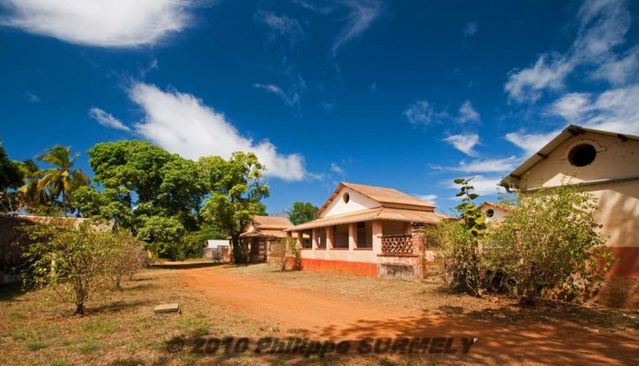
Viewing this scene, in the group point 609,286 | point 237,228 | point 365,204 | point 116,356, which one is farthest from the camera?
point 237,228

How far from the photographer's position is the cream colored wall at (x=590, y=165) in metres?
9.46

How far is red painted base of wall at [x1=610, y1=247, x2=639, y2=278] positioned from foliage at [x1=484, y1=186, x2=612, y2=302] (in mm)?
303

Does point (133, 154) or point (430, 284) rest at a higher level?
point (133, 154)

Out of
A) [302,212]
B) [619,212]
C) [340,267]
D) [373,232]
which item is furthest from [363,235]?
[302,212]

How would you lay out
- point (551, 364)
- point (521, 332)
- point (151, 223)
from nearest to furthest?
point (551, 364), point (521, 332), point (151, 223)

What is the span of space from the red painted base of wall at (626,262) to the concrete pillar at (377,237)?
1027 centimetres

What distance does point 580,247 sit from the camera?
28.9ft

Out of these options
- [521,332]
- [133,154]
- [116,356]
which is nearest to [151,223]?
[133,154]

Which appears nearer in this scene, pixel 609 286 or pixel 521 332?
pixel 521 332

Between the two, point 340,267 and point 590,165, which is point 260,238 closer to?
point 340,267

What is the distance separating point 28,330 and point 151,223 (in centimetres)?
2048

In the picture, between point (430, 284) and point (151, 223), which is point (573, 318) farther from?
point (151, 223)

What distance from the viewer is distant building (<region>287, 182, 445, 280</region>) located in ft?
55.1

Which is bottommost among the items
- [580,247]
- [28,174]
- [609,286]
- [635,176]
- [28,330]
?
[28,330]
